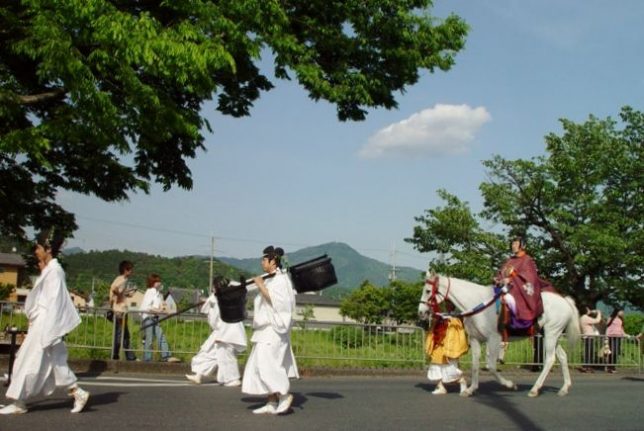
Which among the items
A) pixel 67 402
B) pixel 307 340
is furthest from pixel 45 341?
pixel 307 340

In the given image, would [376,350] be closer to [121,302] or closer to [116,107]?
[121,302]

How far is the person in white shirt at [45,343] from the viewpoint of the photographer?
7.55 meters

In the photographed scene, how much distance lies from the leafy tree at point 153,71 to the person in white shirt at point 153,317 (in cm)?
233

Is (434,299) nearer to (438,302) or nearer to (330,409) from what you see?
(438,302)

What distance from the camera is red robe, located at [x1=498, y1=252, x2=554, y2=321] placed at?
1158 cm

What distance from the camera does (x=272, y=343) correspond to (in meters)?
8.50

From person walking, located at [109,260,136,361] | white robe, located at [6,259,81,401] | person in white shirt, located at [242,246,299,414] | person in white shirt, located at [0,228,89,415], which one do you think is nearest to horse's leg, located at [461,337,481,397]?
person in white shirt, located at [242,246,299,414]

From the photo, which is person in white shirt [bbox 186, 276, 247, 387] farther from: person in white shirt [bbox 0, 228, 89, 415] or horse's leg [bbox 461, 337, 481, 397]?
person in white shirt [bbox 0, 228, 89, 415]

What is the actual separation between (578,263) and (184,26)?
2045cm

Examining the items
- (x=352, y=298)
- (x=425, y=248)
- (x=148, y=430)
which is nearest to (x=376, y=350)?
(x=148, y=430)

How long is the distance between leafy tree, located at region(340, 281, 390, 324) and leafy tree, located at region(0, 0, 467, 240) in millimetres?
83971

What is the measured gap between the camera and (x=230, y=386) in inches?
462

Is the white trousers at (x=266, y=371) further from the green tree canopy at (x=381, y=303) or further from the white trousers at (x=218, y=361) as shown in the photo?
the green tree canopy at (x=381, y=303)

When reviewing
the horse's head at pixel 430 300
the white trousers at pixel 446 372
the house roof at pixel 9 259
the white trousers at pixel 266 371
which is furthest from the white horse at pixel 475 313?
the house roof at pixel 9 259
